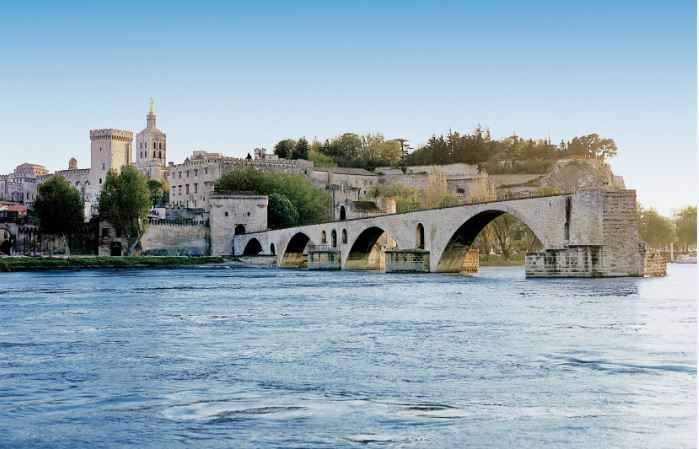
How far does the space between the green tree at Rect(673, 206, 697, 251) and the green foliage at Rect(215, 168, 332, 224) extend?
39309 millimetres

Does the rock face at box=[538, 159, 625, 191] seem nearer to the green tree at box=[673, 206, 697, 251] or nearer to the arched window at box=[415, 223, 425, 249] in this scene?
the green tree at box=[673, 206, 697, 251]

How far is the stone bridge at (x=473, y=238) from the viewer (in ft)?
120

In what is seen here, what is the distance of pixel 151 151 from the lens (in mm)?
153250

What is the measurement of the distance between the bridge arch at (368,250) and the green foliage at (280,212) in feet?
63.8

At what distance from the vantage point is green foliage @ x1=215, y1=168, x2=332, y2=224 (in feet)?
302

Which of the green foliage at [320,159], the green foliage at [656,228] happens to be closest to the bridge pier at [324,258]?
the green foliage at [656,228]

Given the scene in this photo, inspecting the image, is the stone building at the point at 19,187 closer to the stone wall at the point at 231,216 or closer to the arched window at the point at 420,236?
the stone wall at the point at 231,216

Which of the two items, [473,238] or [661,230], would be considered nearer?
[473,238]

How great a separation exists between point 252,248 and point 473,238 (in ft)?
130

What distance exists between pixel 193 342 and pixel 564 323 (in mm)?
8491

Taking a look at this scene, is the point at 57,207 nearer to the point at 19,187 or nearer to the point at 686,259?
the point at 686,259

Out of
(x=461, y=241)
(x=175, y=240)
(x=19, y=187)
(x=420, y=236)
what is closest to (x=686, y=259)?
(x=420, y=236)

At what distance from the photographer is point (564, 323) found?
65.5 feet

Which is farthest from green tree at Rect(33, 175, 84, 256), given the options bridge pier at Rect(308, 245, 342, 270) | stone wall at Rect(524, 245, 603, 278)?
stone wall at Rect(524, 245, 603, 278)
